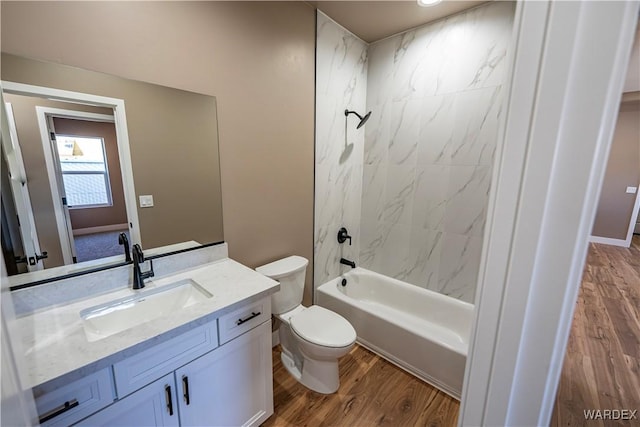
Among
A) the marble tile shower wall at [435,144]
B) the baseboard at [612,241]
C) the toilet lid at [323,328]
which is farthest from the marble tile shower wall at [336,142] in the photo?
the baseboard at [612,241]

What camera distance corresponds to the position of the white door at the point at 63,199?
1.17m

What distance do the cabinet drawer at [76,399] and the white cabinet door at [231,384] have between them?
247mm

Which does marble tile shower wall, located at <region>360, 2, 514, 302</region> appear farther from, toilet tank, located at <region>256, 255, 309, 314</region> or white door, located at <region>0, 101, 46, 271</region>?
white door, located at <region>0, 101, 46, 271</region>

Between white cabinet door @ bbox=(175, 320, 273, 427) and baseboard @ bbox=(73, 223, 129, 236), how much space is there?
0.79 m

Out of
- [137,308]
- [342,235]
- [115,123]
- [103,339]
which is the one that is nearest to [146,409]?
[103,339]

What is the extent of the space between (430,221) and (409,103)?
1.05m

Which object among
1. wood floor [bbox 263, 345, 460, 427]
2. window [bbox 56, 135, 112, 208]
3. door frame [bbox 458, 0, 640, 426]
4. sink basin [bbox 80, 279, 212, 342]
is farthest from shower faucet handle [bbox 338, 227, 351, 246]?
door frame [bbox 458, 0, 640, 426]

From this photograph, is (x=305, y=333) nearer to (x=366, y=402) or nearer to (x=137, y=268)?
(x=366, y=402)

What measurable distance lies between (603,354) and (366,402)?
6.36 feet

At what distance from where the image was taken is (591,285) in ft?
10.6

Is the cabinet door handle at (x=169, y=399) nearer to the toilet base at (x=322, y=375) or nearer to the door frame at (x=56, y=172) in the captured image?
the door frame at (x=56, y=172)

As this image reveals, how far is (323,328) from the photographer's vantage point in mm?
1764

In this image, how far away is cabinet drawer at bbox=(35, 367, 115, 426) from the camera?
0.79 meters

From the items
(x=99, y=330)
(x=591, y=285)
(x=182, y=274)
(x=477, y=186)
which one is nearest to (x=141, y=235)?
(x=182, y=274)
